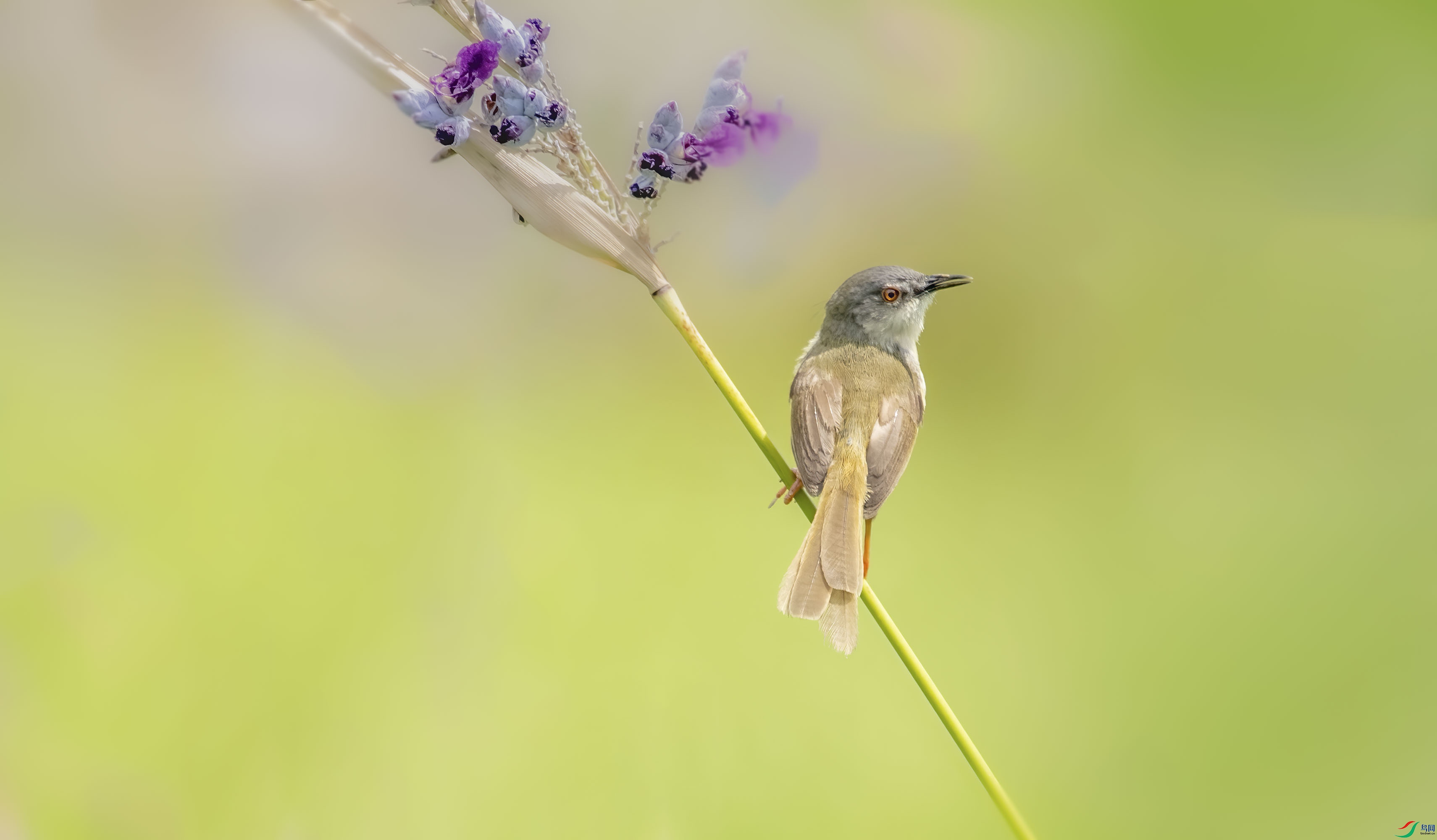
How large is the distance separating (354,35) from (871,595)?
0.42m

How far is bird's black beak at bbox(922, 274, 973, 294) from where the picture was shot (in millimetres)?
647

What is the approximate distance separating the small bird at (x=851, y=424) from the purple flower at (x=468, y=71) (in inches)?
12.9

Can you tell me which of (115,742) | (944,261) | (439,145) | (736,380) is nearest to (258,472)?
(115,742)

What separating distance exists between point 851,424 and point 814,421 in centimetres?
4

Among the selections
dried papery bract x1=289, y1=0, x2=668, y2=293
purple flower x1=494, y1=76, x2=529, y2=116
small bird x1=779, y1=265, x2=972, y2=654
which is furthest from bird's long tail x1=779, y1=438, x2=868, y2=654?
purple flower x1=494, y1=76, x2=529, y2=116

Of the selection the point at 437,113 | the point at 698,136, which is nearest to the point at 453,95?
the point at 437,113

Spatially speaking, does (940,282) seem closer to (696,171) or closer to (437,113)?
(696,171)

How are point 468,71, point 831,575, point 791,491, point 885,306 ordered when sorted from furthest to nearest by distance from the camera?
point 885,306
point 791,491
point 831,575
point 468,71

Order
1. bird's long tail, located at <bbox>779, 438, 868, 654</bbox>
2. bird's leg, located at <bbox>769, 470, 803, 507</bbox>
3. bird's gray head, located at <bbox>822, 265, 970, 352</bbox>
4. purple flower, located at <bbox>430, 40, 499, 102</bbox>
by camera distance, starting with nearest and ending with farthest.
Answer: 1. purple flower, located at <bbox>430, 40, 499, 102</bbox>
2. bird's long tail, located at <bbox>779, 438, 868, 654</bbox>
3. bird's leg, located at <bbox>769, 470, 803, 507</bbox>
4. bird's gray head, located at <bbox>822, 265, 970, 352</bbox>

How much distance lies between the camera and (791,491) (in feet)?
2.01

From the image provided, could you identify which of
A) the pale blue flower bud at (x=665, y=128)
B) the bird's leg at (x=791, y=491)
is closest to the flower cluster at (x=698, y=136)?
the pale blue flower bud at (x=665, y=128)

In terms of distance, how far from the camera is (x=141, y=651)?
979 millimetres

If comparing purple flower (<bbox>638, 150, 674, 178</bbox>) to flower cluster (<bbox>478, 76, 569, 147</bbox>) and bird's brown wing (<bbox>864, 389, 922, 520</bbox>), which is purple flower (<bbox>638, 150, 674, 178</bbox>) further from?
bird's brown wing (<bbox>864, 389, 922, 520</bbox>)

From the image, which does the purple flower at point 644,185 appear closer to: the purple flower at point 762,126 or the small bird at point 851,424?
the purple flower at point 762,126
